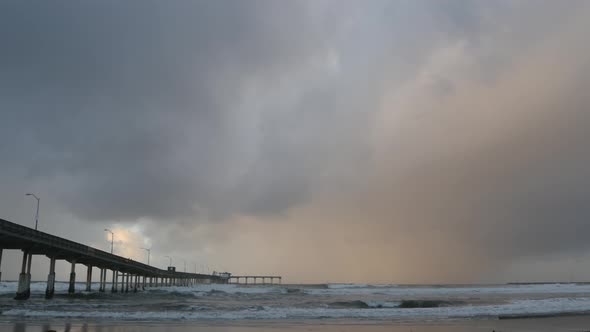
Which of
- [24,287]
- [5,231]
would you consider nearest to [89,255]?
[24,287]

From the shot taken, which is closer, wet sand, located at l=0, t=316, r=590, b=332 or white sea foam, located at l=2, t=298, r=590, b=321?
wet sand, located at l=0, t=316, r=590, b=332

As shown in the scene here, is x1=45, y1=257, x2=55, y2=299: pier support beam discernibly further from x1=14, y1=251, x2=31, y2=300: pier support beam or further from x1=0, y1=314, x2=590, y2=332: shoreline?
x1=0, y1=314, x2=590, y2=332: shoreline

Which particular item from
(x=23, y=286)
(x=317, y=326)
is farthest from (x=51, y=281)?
(x=317, y=326)

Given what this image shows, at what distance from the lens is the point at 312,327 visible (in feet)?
76.0

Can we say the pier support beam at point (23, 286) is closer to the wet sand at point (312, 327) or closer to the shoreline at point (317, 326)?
the shoreline at point (317, 326)

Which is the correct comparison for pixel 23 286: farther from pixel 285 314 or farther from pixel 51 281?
pixel 285 314

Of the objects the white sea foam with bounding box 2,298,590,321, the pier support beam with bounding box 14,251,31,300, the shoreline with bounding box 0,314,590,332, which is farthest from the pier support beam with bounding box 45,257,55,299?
the shoreline with bounding box 0,314,590,332

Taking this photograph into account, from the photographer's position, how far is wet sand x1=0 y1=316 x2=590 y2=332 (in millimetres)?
21750

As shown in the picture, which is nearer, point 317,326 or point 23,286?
point 317,326

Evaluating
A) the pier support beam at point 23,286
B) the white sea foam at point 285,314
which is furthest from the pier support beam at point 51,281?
the white sea foam at point 285,314

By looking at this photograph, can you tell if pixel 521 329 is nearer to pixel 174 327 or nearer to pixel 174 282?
pixel 174 327

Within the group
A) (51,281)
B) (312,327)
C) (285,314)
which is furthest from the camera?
(51,281)

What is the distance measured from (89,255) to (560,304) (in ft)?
189

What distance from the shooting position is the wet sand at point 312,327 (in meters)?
21.8
